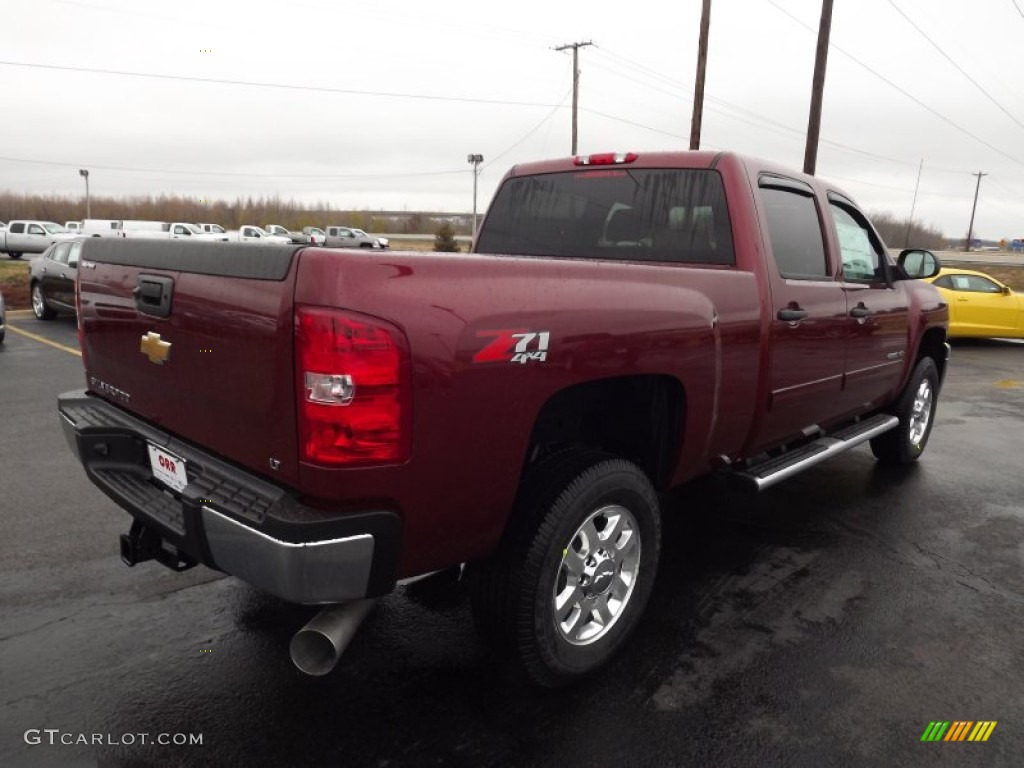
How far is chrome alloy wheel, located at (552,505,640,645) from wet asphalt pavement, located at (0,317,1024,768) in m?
0.22

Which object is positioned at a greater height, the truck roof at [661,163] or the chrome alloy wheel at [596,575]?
the truck roof at [661,163]

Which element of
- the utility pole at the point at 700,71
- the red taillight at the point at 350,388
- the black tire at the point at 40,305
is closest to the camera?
the red taillight at the point at 350,388

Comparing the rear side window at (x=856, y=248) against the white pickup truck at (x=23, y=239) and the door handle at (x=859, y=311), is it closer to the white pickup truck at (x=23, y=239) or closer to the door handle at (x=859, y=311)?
the door handle at (x=859, y=311)

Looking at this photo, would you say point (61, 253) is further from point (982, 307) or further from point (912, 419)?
point (982, 307)

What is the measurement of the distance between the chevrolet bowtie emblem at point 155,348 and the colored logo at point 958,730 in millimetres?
2876

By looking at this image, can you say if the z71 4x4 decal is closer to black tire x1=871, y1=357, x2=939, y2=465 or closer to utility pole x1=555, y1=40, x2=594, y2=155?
black tire x1=871, y1=357, x2=939, y2=465

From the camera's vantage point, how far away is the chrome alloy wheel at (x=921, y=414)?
5.63 m

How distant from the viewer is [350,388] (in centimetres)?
190

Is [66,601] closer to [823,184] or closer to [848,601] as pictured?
[848,601]

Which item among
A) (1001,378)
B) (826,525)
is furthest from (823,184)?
(1001,378)

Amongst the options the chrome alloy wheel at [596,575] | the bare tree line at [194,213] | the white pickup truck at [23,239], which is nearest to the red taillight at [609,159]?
the chrome alloy wheel at [596,575]

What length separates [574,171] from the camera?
4.00 meters

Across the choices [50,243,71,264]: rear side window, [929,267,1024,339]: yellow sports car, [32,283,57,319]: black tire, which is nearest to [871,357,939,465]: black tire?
[929,267,1024,339]: yellow sports car

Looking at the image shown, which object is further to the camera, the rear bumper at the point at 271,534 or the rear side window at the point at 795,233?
the rear side window at the point at 795,233
